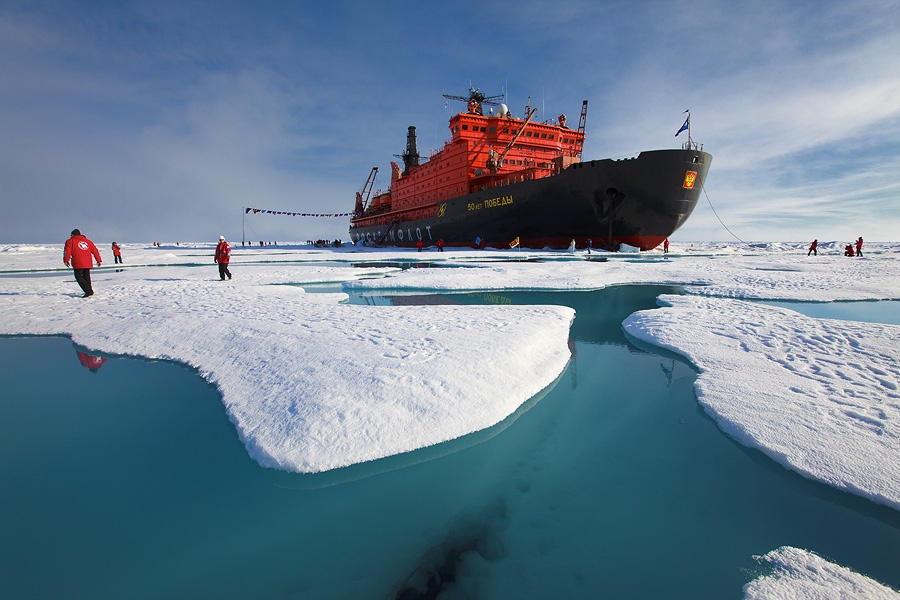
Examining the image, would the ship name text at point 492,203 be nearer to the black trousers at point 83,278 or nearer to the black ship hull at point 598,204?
the black ship hull at point 598,204

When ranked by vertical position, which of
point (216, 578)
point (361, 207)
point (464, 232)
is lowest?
point (216, 578)

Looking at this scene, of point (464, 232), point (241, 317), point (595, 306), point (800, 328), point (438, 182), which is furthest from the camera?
point (438, 182)

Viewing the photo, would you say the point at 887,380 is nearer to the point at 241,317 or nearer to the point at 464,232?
the point at 241,317

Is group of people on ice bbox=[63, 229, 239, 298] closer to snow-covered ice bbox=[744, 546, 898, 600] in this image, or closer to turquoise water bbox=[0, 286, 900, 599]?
turquoise water bbox=[0, 286, 900, 599]

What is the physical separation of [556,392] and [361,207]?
48079mm

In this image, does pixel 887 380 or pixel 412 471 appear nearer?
pixel 412 471

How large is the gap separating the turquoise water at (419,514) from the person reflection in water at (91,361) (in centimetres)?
129

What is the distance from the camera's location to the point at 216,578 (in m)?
1.73

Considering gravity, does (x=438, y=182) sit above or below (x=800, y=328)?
above

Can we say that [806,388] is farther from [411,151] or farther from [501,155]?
[411,151]

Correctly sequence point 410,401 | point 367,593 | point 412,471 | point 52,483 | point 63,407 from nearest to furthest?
point 367,593, point 52,483, point 412,471, point 410,401, point 63,407

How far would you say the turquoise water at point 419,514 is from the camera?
172 cm

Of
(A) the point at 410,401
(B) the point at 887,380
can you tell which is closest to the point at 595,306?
(B) the point at 887,380

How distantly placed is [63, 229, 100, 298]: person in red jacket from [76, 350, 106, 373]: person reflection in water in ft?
14.0
